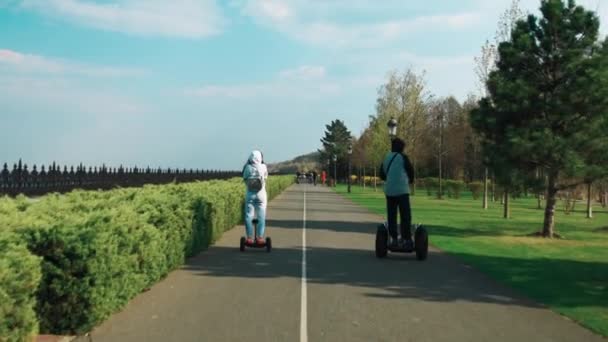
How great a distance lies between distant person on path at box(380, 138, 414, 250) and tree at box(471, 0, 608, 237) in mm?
6070

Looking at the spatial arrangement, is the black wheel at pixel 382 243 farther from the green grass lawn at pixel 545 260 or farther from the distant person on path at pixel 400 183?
the green grass lawn at pixel 545 260

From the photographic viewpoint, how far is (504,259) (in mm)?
13250

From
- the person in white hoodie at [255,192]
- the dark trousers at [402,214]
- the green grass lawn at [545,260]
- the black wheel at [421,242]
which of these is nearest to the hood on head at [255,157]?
the person in white hoodie at [255,192]

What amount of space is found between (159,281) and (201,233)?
11.0ft

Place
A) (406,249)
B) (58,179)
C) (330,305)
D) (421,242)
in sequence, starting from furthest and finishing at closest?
1. (58,179)
2. (406,249)
3. (421,242)
4. (330,305)

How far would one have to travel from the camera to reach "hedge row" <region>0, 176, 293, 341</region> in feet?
16.5

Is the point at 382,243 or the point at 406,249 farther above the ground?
the point at 382,243

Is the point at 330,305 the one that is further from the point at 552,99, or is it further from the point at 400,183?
the point at 552,99

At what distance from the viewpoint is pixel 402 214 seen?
12250mm

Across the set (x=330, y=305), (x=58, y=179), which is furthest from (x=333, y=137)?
(x=330, y=305)

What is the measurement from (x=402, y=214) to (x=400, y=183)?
59 cm

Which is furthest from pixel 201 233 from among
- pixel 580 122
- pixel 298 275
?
pixel 580 122

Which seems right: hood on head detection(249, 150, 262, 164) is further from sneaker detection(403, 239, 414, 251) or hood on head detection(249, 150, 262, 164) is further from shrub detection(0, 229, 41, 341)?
shrub detection(0, 229, 41, 341)

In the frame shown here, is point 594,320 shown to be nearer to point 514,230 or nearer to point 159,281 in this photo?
point 159,281
